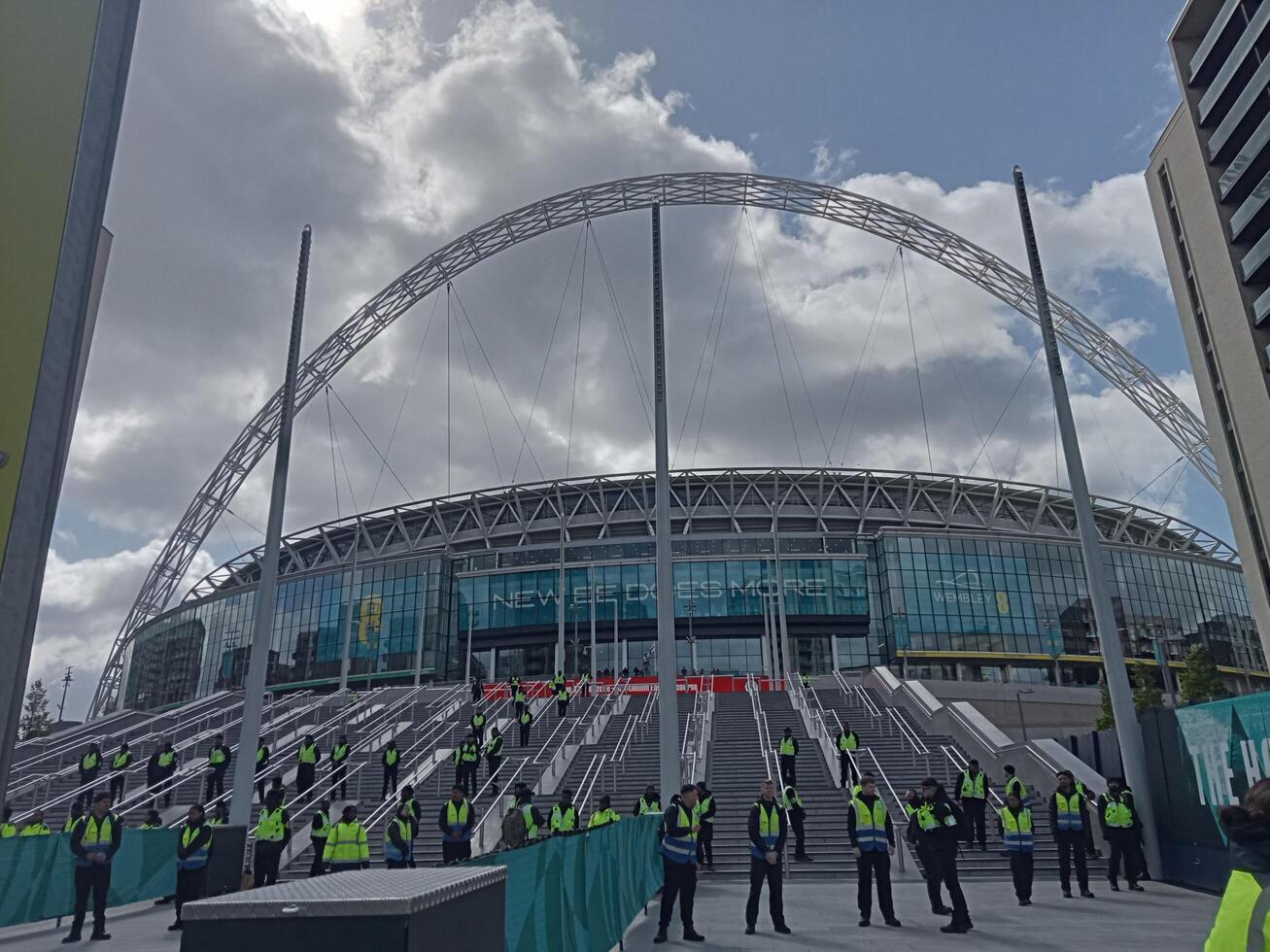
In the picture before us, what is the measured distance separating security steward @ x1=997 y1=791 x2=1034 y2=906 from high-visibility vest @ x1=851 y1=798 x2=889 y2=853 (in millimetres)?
2128

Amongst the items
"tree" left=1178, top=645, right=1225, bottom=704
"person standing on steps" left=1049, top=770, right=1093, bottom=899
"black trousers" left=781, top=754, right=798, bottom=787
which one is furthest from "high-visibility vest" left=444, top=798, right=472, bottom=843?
"tree" left=1178, top=645, right=1225, bottom=704

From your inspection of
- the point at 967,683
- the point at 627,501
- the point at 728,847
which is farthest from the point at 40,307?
the point at 627,501

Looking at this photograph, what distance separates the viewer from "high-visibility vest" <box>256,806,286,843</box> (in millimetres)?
15086

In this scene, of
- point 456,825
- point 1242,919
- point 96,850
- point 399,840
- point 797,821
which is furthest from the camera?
point 797,821

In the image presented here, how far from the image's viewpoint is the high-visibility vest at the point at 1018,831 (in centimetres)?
1406

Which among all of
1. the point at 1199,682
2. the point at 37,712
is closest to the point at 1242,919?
the point at 1199,682

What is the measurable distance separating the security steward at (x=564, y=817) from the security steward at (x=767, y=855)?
14.2 feet

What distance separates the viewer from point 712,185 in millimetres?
55125

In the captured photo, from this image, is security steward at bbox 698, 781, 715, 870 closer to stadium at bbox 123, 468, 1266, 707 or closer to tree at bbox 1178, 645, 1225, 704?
tree at bbox 1178, 645, 1225, 704

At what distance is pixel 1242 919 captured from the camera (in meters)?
3.11

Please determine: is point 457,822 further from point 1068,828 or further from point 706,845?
point 1068,828

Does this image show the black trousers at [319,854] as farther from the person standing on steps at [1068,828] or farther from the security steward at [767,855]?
the person standing on steps at [1068,828]

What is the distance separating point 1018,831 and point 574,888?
27.4 feet

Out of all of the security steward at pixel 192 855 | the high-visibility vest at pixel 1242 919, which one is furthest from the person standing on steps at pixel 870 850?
the high-visibility vest at pixel 1242 919
